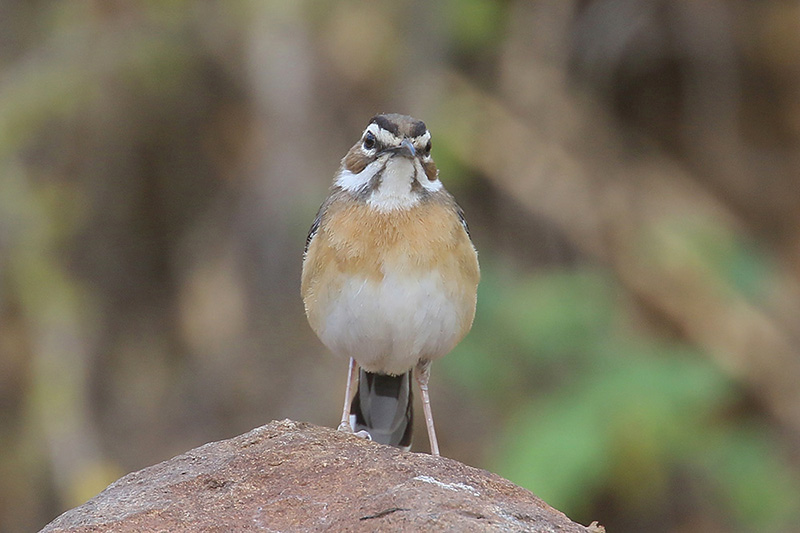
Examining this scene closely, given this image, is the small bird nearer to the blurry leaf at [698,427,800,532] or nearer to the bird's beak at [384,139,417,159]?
the bird's beak at [384,139,417,159]

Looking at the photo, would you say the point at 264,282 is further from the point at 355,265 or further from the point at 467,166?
the point at 355,265

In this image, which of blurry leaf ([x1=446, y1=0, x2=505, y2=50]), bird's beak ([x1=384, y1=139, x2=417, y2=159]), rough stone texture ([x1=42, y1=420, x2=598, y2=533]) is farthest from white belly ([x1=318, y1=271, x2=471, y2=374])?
blurry leaf ([x1=446, y1=0, x2=505, y2=50])

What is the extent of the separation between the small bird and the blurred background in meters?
2.65

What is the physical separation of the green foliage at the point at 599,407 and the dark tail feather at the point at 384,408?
162cm

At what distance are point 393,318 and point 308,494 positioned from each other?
1.64 m

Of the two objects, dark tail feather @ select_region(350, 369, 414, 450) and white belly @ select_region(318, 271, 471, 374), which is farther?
dark tail feather @ select_region(350, 369, 414, 450)

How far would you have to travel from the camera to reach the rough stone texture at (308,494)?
4.36m

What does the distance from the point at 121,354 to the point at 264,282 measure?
5.80ft

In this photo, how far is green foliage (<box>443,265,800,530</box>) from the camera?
8656mm

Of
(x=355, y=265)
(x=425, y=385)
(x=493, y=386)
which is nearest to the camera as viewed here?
(x=355, y=265)

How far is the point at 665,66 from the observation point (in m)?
11.9

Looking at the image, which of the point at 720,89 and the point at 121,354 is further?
the point at 720,89

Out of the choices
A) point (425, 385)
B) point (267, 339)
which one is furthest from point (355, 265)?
point (267, 339)

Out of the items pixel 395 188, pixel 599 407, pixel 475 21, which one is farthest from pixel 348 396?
pixel 475 21
